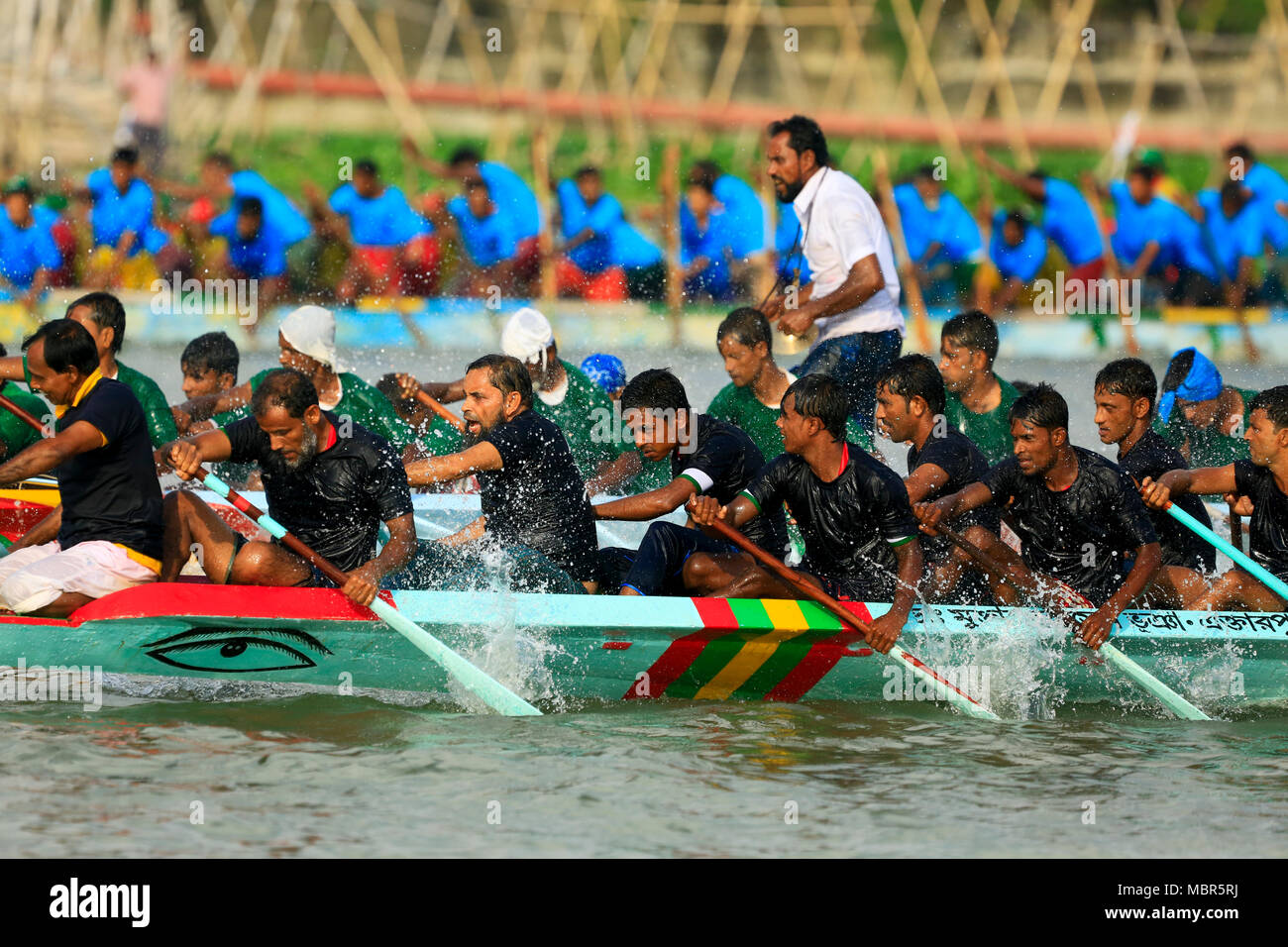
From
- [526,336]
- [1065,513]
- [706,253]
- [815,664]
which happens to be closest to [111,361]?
[526,336]

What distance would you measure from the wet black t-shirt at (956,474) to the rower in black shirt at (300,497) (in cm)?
206

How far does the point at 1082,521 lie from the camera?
674cm

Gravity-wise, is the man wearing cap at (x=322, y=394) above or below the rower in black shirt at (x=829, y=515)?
above

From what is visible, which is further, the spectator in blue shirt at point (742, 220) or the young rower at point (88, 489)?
the spectator in blue shirt at point (742, 220)

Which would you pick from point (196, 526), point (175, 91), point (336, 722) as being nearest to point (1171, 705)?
point (336, 722)

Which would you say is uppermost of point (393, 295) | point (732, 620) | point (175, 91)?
point (175, 91)

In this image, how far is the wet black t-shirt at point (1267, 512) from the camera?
691 cm

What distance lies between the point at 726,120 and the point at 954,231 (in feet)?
25.6

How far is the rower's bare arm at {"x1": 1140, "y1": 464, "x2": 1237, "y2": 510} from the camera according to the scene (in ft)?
22.7

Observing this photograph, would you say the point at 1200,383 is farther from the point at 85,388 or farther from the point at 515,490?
the point at 85,388

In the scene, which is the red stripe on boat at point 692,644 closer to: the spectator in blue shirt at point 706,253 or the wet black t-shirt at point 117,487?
the wet black t-shirt at point 117,487

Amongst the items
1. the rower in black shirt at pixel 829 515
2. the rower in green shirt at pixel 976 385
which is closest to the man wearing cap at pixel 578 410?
the rower in green shirt at pixel 976 385

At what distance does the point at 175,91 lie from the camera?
21.2 metres
